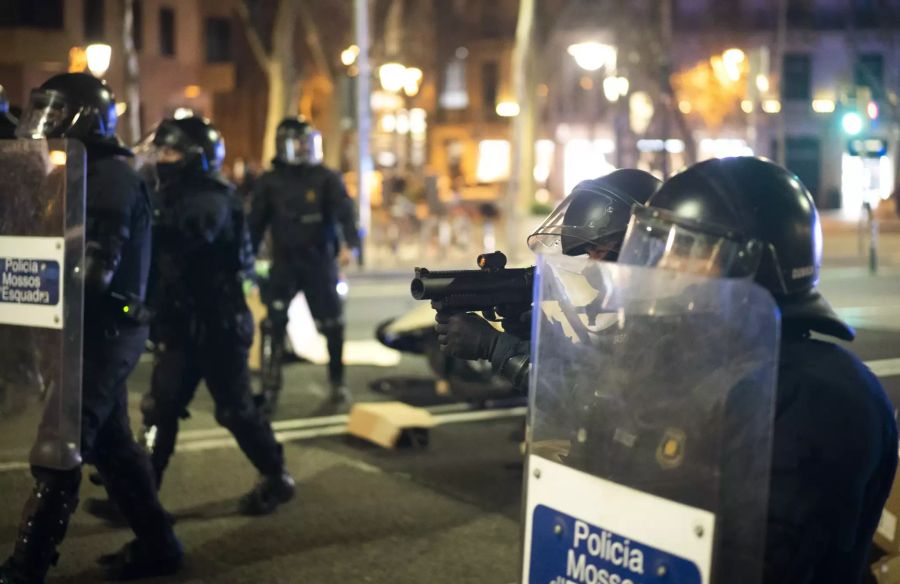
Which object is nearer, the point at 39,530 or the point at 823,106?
the point at 39,530

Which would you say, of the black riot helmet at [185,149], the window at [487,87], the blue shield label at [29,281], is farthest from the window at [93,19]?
the blue shield label at [29,281]

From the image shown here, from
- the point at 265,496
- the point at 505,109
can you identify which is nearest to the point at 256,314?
the point at 265,496

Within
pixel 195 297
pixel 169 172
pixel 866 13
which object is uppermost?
pixel 866 13

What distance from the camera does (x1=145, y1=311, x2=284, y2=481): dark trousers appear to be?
5.84 m

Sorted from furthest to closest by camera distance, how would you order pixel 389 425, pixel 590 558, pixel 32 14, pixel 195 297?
pixel 32 14
pixel 389 425
pixel 195 297
pixel 590 558

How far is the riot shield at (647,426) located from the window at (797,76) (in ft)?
159

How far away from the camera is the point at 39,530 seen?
14.4ft

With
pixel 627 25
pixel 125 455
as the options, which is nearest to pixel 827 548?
pixel 125 455

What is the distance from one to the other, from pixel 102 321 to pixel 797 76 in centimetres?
4790

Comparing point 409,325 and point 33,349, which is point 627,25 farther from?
point 33,349

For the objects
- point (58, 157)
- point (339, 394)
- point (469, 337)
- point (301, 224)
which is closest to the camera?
point (469, 337)

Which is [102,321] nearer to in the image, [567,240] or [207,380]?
[207,380]

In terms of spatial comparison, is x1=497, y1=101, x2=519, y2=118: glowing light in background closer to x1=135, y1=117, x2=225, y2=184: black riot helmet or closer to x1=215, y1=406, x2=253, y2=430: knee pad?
x1=135, y1=117, x2=225, y2=184: black riot helmet

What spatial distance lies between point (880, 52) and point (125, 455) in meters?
48.2
